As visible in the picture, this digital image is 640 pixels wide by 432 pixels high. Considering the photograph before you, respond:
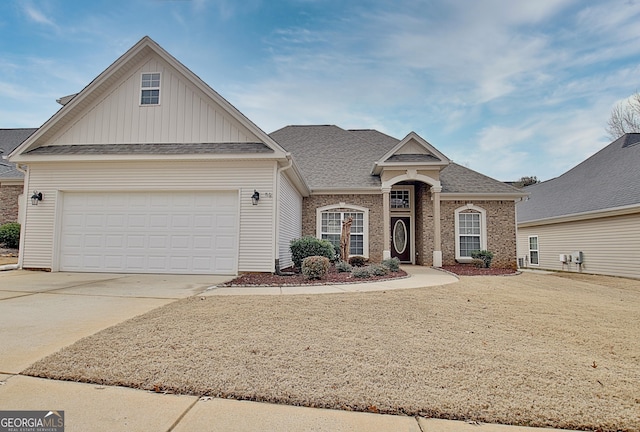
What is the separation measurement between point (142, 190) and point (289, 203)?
4.52 metres

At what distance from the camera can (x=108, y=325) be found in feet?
12.8

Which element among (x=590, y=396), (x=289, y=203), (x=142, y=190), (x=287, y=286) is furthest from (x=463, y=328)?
(x=142, y=190)

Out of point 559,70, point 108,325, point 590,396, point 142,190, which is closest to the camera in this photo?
point 590,396

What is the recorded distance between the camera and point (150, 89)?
984 centimetres

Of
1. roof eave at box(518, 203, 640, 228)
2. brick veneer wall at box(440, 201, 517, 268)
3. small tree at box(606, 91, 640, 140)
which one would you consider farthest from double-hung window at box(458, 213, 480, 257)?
small tree at box(606, 91, 640, 140)

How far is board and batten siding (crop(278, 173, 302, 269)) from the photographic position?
32.9 feet

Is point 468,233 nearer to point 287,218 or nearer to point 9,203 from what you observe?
point 287,218

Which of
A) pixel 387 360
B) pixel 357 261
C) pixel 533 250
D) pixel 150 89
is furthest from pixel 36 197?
pixel 533 250

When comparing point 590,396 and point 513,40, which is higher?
point 513,40

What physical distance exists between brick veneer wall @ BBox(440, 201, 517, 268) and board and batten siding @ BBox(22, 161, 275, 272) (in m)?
8.35

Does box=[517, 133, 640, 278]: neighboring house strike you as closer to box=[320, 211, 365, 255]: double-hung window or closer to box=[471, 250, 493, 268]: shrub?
box=[471, 250, 493, 268]: shrub

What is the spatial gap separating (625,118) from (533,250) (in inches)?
601

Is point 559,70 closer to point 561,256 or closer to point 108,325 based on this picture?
point 561,256

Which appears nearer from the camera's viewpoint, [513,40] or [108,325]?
[108,325]
